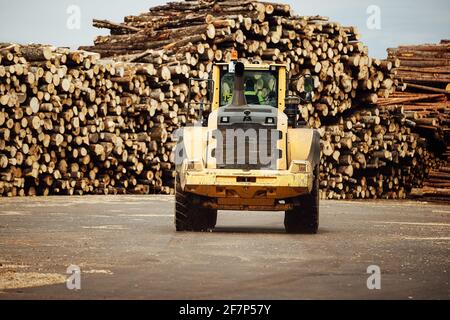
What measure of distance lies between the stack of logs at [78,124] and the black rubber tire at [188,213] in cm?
805

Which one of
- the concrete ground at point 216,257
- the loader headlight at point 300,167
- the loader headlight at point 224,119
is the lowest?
the concrete ground at point 216,257

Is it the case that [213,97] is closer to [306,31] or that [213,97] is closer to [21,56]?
[21,56]

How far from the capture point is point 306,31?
26938 mm

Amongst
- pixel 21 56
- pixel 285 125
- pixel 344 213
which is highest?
pixel 21 56

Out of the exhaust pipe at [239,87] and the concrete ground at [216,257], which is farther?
the exhaust pipe at [239,87]

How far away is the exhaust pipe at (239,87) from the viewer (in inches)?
567

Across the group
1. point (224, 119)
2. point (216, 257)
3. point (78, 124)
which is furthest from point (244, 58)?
point (216, 257)

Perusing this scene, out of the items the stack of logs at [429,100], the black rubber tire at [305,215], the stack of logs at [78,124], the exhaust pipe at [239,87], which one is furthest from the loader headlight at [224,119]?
the stack of logs at [429,100]

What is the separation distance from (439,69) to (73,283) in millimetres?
27679

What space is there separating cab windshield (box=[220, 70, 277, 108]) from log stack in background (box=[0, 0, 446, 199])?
699cm

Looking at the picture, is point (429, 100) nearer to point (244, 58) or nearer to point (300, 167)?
point (244, 58)

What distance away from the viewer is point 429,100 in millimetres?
32406

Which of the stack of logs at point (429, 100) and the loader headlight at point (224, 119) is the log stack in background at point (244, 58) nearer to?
the stack of logs at point (429, 100)

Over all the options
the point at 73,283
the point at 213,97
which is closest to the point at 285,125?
the point at 213,97
